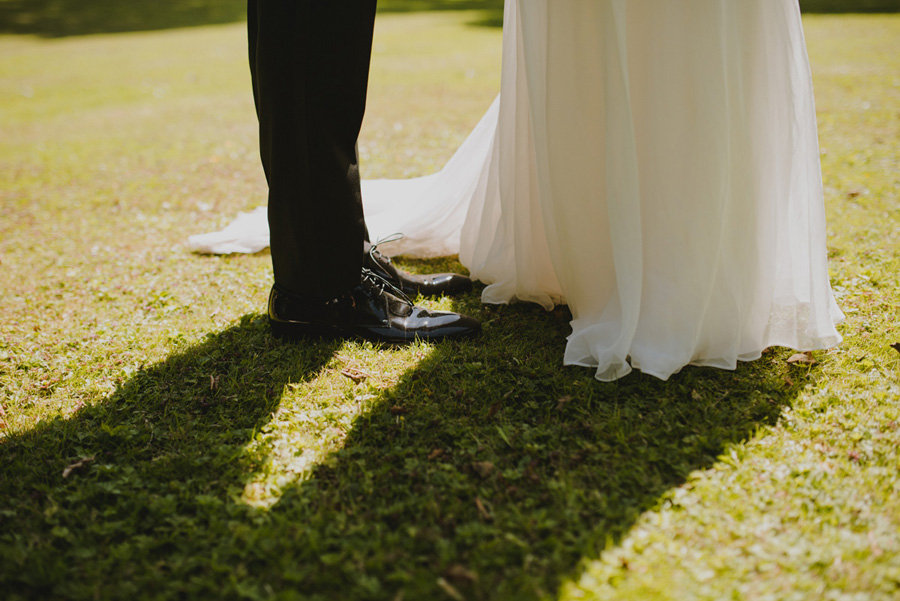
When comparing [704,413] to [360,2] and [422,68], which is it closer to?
[360,2]

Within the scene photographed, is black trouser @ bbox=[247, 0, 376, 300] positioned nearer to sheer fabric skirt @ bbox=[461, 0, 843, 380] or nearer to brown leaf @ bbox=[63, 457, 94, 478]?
sheer fabric skirt @ bbox=[461, 0, 843, 380]

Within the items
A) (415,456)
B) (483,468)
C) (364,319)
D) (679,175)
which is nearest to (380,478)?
(415,456)

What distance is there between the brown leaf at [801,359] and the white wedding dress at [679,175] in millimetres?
72

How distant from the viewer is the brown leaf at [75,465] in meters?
1.93

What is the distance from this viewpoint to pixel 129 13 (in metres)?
22.7

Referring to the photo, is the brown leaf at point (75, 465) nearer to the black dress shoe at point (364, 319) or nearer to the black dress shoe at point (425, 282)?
the black dress shoe at point (364, 319)

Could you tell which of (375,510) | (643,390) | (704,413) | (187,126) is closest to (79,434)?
(375,510)

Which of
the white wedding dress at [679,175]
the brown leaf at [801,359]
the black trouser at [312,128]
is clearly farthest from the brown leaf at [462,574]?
the brown leaf at [801,359]

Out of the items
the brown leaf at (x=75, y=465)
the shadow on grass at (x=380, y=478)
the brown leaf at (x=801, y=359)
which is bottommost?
the brown leaf at (x=75, y=465)

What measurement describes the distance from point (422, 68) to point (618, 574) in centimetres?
1029

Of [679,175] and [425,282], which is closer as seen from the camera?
[679,175]

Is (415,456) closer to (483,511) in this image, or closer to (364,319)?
(483,511)

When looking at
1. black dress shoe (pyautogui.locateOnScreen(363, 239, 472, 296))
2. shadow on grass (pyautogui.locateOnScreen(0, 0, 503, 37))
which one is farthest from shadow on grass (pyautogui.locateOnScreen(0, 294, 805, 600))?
shadow on grass (pyautogui.locateOnScreen(0, 0, 503, 37))

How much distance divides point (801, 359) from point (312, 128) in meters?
1.91
